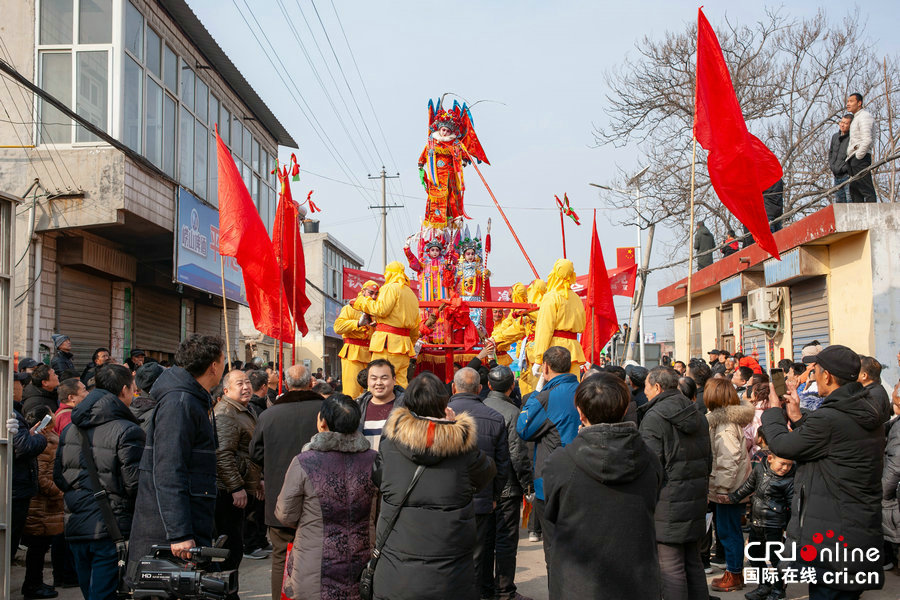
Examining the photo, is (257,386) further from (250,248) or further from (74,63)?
(74,63)

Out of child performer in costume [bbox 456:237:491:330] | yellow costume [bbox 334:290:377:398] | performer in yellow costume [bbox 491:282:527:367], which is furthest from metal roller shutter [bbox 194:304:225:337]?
yellow costume [bbox 334:290:377:398]

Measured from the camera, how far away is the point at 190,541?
4055 mm

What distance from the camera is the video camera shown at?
378 cm

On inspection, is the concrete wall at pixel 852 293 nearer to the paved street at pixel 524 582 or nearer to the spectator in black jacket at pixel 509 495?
the paved street at pixel 524 582

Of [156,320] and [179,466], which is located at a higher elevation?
[156,320]

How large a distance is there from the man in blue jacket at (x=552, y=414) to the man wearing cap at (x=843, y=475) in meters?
1.56

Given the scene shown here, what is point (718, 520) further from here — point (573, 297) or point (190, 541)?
point (190, 541)

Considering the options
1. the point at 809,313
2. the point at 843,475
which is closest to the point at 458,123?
the point at 809,313

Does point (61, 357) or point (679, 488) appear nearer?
point (679, 488)

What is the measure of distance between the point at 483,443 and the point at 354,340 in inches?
214

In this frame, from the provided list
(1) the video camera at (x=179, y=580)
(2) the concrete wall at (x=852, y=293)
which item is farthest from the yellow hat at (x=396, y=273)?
(2) the concrete wall at (x=852, y=293)

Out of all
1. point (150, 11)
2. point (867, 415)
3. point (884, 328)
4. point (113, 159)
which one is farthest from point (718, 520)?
point (150, 11)

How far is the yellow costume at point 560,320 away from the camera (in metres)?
8.82

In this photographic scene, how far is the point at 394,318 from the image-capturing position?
31.6 ft
